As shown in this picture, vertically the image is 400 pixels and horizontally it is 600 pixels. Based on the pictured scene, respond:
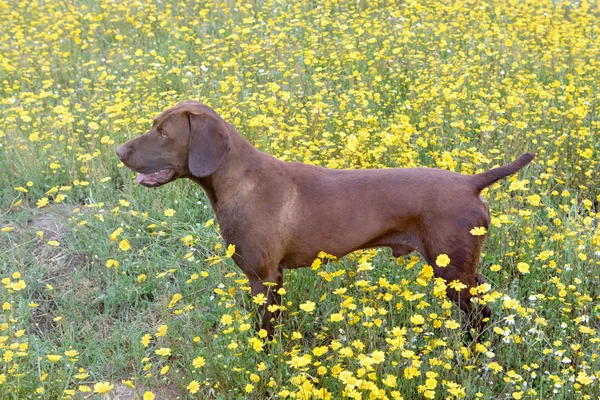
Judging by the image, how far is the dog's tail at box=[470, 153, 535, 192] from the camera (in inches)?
150

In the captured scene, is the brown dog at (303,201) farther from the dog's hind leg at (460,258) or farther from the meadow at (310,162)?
the meadow at (310,162)

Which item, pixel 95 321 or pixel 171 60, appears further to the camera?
pixel 171 60

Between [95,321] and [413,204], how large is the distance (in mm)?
2095

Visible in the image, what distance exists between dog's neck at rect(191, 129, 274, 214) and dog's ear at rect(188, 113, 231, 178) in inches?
2.9

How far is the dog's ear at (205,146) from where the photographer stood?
3820 millimetres

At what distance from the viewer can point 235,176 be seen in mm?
3912

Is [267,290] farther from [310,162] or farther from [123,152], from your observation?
[310,162]

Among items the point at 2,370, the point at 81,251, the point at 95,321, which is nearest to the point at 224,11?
the point at 81,251

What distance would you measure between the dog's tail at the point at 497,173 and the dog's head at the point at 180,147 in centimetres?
131

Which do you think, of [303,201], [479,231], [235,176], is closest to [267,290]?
[303,201]

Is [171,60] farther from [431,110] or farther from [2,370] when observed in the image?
[2,370]

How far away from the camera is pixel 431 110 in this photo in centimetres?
629

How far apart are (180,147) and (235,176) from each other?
0.33m

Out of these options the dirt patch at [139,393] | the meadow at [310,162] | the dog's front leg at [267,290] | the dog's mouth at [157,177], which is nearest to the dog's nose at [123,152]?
the dog's mouth at [157,177]
